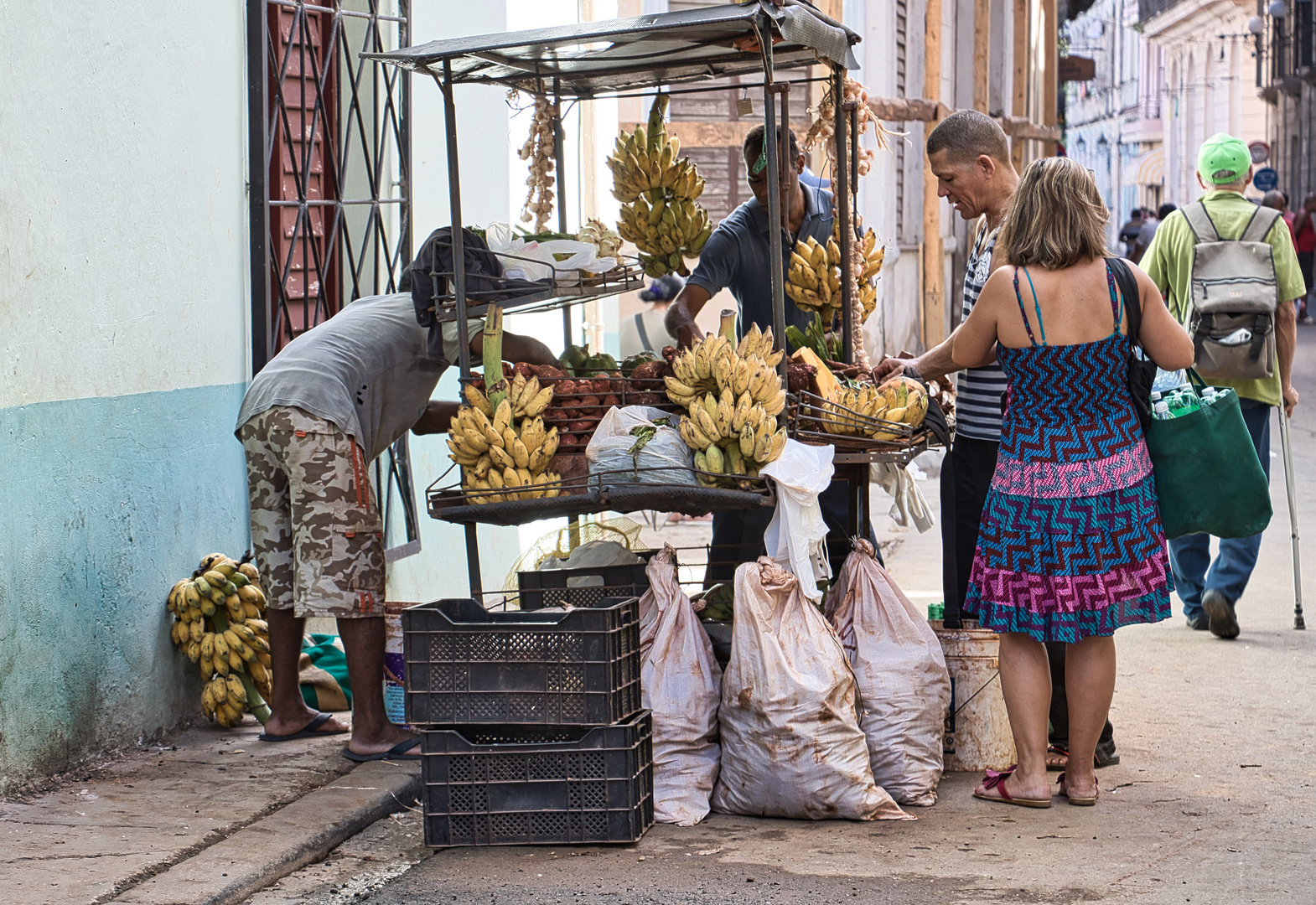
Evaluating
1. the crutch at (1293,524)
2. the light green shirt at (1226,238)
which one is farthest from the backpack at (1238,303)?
the crutch at (1293,524)

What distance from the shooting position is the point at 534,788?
4.25m

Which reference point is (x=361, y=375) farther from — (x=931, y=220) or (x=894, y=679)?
(x=931, y=220)

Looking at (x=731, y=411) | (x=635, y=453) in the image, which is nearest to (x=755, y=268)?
(x=731, y=411)

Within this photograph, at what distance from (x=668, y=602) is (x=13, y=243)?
88.2 inches

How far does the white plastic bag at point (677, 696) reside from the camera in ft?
15.0

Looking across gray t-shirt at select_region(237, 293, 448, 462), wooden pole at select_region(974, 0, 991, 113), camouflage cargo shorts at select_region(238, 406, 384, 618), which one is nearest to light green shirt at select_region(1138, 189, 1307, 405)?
gray t-shirt at select_region(237, 293, 448, 462)

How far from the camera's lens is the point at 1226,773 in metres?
4.94

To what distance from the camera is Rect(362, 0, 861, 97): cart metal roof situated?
4527 mm

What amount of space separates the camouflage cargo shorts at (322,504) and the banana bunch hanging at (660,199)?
1.51 meters

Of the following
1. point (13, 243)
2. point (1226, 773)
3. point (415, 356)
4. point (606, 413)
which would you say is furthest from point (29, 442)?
point (1226, 773)

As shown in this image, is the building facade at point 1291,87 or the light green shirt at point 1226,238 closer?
the light green shirt at point 1226,238

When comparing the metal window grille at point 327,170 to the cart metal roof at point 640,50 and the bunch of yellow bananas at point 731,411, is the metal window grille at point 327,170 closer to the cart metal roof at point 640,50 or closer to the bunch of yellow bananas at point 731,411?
the cart metal roof at point 640,50

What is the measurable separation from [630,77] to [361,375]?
62.6 inches

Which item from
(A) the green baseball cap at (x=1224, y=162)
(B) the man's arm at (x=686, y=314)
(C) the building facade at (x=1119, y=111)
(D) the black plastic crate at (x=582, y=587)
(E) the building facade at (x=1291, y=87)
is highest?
(C) the building facade at (x=1119, y=111)
